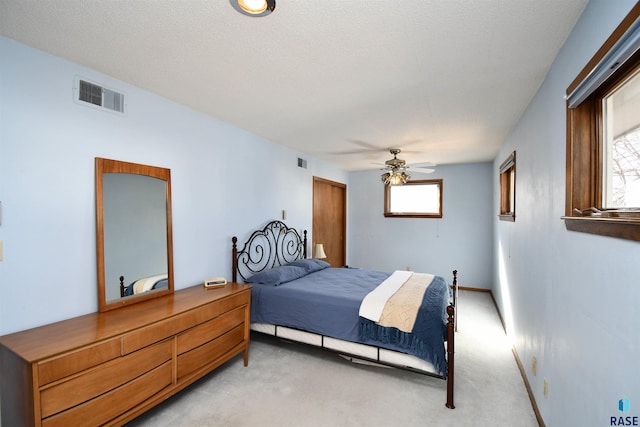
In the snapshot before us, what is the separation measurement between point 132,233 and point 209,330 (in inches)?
40.2

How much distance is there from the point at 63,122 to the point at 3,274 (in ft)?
3.34

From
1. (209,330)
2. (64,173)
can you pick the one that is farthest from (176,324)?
(64,173)

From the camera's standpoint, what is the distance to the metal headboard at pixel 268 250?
349 cm

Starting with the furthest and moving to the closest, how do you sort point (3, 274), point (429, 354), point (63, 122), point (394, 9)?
point (429, 354) < point (63, 122) < point (3, 274) < point (394, 9)

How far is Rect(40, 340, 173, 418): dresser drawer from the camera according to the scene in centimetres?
148

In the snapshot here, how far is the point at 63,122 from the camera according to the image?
1958 mm

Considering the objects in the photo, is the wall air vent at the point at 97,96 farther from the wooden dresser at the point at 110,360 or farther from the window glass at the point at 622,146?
the window glass at the point at 622,146

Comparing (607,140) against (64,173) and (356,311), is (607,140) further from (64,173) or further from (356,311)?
(64,173)

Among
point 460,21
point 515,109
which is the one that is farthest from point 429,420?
point 515,109

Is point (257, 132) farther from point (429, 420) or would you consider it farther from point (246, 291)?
point (429, 420)

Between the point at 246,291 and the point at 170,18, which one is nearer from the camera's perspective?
the point at 170,18

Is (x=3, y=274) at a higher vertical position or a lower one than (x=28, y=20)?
lower

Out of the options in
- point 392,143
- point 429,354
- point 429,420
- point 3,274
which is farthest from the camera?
point 392,143

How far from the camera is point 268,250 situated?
4.00 m
